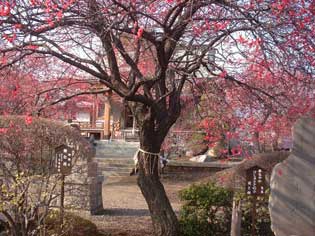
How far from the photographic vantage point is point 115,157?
854 inches

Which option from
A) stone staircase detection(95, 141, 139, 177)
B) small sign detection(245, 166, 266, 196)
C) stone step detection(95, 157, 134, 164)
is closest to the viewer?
small sign detection(245, 166, 266, 196)

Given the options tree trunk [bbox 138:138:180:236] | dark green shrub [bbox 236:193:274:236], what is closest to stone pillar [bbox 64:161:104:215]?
tree trunk [bbox 138:138:180:236]

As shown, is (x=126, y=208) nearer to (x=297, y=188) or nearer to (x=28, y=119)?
(x=28, y=119)

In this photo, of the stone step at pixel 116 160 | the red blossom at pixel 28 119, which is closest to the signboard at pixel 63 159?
the red blossom at pixel 28 119

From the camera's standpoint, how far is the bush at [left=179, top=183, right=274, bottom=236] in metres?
7.86

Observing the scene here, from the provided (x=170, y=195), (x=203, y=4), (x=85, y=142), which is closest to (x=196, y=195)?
(x=85, y=142)

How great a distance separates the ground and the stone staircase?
122cm

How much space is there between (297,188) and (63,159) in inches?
161

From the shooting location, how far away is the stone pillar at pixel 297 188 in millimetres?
5387

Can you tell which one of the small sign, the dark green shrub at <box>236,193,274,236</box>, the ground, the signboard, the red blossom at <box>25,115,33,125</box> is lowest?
the ground

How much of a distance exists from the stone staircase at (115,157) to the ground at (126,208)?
1.22 metres

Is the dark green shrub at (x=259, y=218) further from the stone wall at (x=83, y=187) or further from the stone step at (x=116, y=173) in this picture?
the stone step at (x=116, y=173)

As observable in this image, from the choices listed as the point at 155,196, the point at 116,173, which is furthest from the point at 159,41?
the point at 116,173

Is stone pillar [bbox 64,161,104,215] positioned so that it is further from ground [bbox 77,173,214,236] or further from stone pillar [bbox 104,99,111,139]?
stone pillar [bbox 104,99,111,139]
